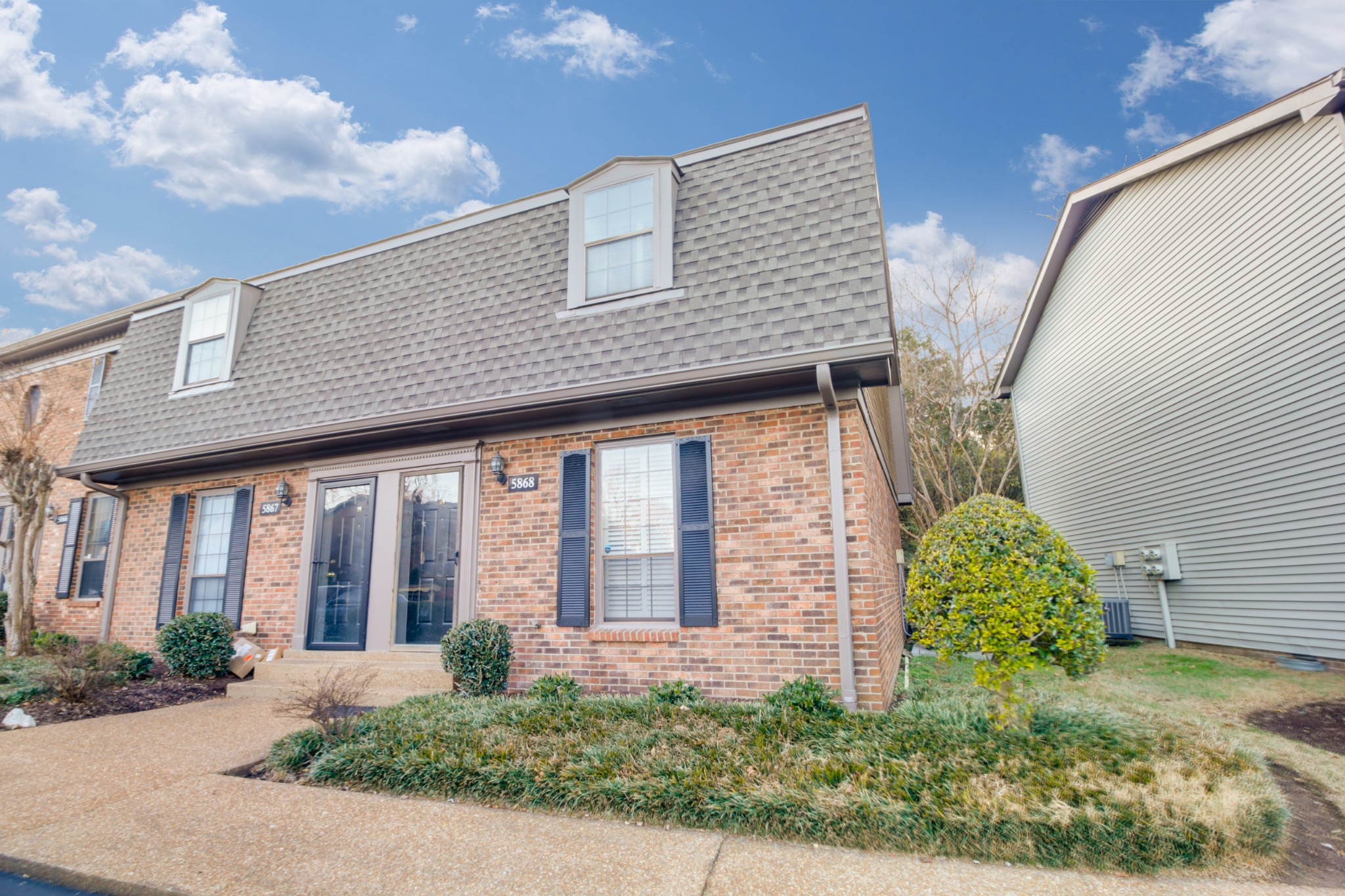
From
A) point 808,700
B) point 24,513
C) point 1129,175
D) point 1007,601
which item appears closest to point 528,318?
point 808,700

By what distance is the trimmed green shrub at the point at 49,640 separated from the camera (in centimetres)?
802

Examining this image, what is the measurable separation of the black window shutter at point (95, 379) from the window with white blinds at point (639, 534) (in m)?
11.1

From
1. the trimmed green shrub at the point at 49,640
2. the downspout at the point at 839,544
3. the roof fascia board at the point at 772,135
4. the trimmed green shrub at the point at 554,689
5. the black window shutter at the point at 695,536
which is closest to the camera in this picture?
the downspout at the point at 839,544

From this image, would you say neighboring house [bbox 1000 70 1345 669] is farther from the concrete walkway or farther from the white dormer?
the white dormer

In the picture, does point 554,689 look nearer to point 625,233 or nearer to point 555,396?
point 555,396

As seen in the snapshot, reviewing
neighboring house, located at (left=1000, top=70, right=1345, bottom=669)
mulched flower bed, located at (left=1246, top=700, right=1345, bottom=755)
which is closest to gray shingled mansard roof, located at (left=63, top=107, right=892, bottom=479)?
mulched flower bed, located at (left=1246, top=700, right=1345, bottom=755)

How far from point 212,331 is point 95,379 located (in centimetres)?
518

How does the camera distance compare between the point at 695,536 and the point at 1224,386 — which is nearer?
the point at 695,536

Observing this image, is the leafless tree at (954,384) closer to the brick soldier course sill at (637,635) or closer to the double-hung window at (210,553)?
the brick soldier course sill at (637,635)

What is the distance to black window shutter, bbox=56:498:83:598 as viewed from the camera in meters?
10.0

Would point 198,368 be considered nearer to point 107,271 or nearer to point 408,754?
point 408,754

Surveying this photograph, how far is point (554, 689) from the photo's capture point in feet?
17.8

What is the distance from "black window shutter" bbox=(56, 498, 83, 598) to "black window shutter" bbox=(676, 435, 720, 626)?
1042cm

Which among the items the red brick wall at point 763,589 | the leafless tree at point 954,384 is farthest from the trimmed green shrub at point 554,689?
the leafless tree at point 954,384
